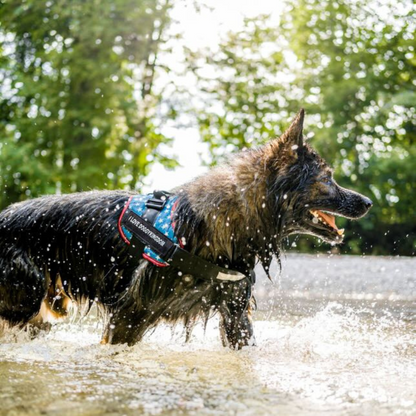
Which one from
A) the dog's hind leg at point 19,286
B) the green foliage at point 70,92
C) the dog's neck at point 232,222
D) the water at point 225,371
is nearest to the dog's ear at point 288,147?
the dog's neck at point 232,222

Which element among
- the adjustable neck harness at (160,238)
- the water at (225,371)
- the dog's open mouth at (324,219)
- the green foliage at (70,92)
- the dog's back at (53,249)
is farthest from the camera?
the green foliage at (70,92)

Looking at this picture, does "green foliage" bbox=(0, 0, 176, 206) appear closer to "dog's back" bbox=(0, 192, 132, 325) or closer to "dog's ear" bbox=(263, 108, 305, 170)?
"dog's back" bbox=(0, 192, 132, 325)

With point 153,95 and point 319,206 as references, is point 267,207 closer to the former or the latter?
point 319,206

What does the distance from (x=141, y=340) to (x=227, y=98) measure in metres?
18.3

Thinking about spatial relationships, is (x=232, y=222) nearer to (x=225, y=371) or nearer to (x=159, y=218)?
(x=159, y=218)

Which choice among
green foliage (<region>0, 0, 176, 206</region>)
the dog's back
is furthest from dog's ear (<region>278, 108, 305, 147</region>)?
green foliage (<region>0, 0, 176, 206</region>)

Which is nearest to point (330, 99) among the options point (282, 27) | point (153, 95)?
point (282, 27)

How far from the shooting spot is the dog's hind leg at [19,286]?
4598 mm

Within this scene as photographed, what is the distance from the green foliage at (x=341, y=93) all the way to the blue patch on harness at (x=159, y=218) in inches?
614

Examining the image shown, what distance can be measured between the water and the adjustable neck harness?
0.59m

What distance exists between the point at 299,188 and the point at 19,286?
2.16m

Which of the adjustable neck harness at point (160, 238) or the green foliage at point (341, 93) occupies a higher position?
the green foliage at point (341, 93)

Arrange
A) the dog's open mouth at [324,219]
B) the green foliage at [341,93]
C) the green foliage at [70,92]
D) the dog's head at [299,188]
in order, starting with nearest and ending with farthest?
1. the dog's head at [299,188]
2. the dog's open mouth at [324,219]
3. the green foliage at [70,92]
4. the green foliage at [341,93]

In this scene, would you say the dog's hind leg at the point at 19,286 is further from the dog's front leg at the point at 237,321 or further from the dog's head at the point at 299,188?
the dog's head at the point at 299,188
